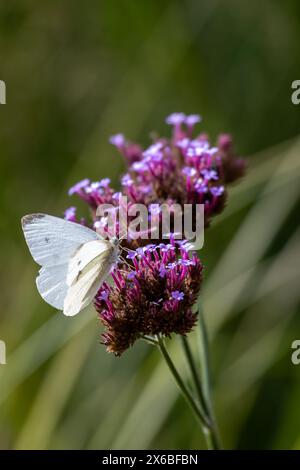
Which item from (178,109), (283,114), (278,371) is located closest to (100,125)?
(178,109)

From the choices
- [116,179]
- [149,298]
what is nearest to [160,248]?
[149,298]

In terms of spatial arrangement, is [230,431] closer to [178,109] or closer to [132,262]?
[132,262]

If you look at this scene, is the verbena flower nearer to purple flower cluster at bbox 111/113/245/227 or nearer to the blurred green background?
purple flower cluster at bbox 111/113/245/227

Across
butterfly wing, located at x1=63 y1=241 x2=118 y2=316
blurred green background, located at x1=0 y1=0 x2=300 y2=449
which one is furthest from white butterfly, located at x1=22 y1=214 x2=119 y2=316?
blurred green background, located at x1=0 y1=0 x2=300 y2=449

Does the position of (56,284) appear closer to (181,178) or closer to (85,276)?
(85,276)

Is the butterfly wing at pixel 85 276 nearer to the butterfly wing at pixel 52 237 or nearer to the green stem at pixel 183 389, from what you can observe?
the butterfly wing at pixel 52 237
